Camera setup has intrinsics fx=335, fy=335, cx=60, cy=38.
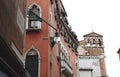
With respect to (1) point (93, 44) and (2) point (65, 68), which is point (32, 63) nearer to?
(2) point (65, 68)

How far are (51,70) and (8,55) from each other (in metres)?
10.8

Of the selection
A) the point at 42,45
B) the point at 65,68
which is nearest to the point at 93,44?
the point at 65,68

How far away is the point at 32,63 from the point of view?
18859 mm

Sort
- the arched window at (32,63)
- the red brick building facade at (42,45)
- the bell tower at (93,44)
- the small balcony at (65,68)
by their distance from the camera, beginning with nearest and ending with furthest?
1. the arched window at (32,63)
2. the red brick building facade at (42,45)
3. the small balcony at (65,68)
4. the bell tower at (93,44)

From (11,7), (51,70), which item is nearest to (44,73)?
(51,70)

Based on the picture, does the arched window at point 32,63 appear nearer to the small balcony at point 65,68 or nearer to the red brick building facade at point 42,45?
the red brick building facade at point 42,45

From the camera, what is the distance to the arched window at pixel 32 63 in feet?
61.1

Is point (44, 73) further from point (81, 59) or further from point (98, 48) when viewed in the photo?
point (98, 48)

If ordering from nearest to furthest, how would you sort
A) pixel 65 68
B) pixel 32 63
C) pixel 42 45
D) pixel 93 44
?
1. pixel 32 63
2. pixel 42 45
3. pixel 65 68
4. pixel 93 44

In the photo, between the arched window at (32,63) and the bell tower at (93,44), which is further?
the bell tower at (93,44)

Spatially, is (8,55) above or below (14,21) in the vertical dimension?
below

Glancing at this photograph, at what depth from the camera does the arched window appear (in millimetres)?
18625

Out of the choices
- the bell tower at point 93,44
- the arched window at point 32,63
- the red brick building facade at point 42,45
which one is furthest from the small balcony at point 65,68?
the bell tower at point 93,44

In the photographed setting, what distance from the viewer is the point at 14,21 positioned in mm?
11305
